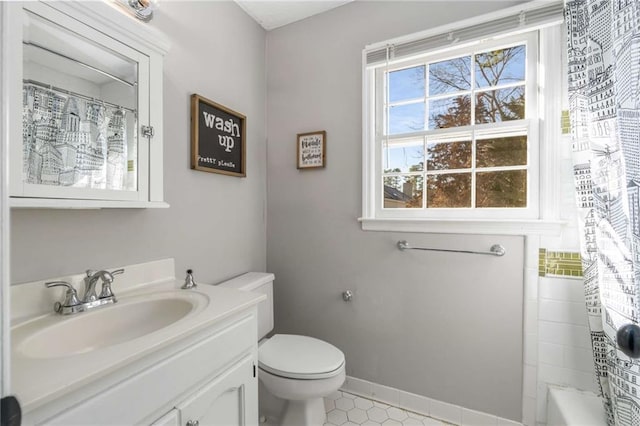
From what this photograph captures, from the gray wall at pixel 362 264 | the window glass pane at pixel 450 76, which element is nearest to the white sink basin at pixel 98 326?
the gray wall at pixel 362 264

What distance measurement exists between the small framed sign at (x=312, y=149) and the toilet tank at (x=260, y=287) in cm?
76

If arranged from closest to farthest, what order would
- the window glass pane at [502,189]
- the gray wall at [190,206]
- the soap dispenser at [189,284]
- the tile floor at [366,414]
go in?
the gray wall at [190,206] < the soap dispenser at [189,284] < the window glass pane at [502,189] < the tile floor at [366,414]

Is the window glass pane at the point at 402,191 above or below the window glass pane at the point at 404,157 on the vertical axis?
below

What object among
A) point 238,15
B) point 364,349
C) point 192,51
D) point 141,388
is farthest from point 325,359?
point 238,15

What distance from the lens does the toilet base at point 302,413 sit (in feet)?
4.58

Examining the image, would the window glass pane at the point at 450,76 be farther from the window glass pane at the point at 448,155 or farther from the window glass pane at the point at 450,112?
the window glass pane at the point at 448,155

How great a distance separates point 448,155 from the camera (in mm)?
1595

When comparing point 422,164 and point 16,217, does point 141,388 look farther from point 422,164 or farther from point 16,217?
point 422,164

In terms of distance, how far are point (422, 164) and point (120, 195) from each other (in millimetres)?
1479

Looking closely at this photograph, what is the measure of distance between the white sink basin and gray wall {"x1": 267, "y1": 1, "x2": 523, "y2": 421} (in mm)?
945

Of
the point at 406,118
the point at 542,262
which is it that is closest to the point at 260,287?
the point at 406,118

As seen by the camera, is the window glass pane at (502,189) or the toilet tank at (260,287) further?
the toilet tank at (260,287)

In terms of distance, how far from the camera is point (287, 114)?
6.41ft

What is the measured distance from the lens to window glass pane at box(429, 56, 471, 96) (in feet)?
5.12
